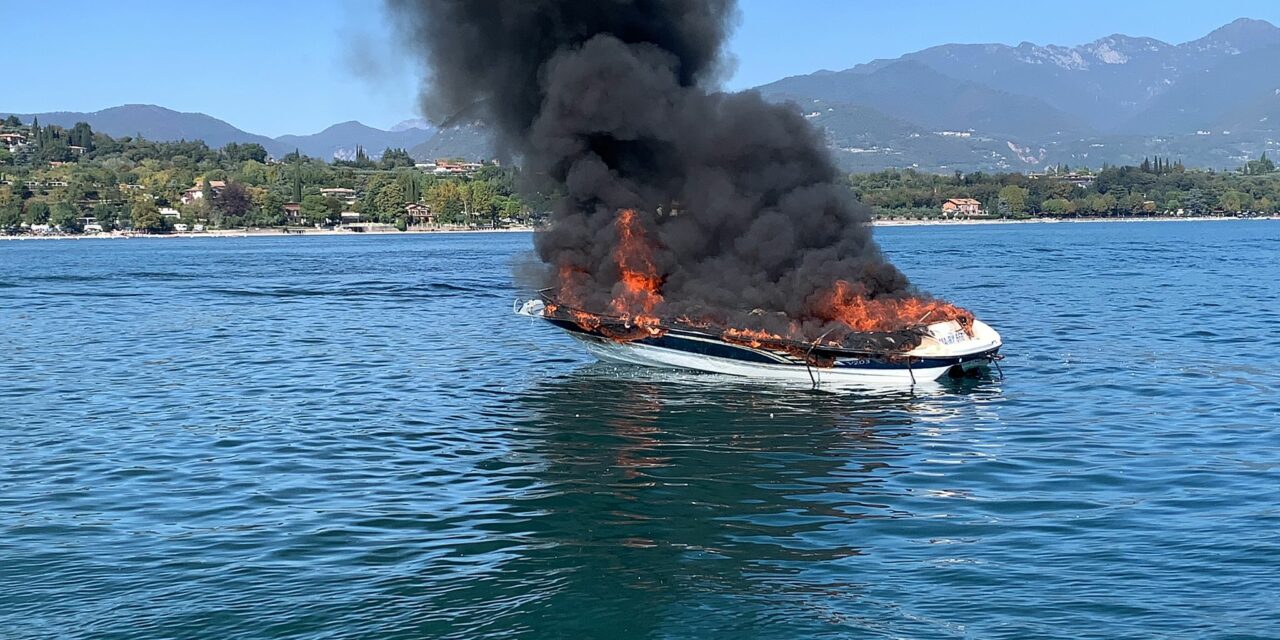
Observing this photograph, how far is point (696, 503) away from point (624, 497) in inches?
54.0

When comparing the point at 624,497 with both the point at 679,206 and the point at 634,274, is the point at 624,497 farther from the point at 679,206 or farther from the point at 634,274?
the point at 679,206

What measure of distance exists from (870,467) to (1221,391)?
14.2 meters

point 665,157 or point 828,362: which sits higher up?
point 665,157

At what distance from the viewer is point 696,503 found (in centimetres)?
2116

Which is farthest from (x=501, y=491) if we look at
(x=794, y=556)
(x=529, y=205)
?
(x=529, y=205)

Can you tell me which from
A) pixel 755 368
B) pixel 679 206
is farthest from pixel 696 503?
pixel 679 206

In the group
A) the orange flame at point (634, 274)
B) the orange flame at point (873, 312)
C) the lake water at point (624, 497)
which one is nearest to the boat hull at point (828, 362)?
the orange flame at point (873, 312)

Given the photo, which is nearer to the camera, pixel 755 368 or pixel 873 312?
pixel 873 312

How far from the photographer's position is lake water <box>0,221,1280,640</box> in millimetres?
15719

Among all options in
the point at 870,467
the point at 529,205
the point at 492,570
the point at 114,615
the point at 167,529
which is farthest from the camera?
the point at 529,205

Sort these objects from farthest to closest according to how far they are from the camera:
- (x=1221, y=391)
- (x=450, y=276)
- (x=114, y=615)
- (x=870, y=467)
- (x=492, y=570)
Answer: (x=450, y=276), (x=1221, y=391), (x=870, y=467), (x=492, y=570), (x=114, y=615)

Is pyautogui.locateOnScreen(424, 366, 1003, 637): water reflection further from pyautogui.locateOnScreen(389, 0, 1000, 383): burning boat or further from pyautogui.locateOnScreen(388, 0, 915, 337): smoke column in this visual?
pyautogui.locateOnScreen(388, 0, 915, 337): smoke column

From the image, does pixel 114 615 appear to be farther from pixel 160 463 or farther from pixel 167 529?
pixel 160 463

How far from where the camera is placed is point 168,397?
3425 cm
